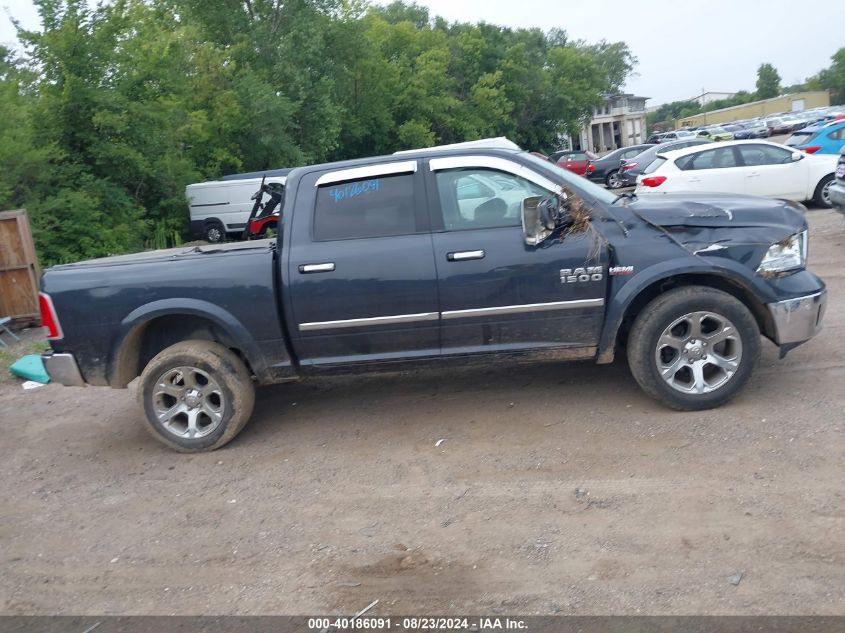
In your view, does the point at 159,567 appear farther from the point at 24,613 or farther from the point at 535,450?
the point at 535,450

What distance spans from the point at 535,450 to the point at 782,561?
5.92 feet

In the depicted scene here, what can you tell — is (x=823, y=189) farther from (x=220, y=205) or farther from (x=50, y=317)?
(x=220, y=205)

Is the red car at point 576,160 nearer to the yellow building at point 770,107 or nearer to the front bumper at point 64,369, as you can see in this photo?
the front bumper at point 64,369

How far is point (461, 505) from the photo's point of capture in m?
4.64

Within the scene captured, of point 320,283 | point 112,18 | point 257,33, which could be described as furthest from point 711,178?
point 257,33

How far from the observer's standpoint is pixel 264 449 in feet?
19.2

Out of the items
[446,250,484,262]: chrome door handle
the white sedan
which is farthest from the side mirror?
the white sedan

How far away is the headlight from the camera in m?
5.41

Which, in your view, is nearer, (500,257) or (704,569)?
(704,569)

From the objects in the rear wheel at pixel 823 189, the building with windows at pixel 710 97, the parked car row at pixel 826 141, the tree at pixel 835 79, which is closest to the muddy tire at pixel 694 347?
the rear wheel at pixel 823 189

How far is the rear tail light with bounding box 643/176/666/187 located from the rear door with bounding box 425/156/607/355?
10018 mm

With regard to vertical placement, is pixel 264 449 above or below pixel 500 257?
below

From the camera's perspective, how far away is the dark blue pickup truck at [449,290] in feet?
17.9

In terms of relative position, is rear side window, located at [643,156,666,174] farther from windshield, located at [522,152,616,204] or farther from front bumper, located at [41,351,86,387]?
front bumper, located at [41,351,86,387]
